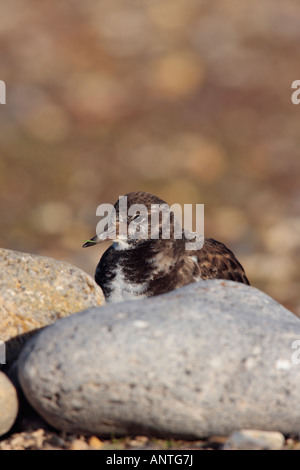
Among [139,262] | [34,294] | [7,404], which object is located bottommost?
[7,404]

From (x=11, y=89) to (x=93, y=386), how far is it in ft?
33.0

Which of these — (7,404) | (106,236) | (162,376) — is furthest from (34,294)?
(162,376)

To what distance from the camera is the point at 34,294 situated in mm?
4418

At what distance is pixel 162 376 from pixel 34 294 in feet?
3.57

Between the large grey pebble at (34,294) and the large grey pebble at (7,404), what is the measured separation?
0.40m

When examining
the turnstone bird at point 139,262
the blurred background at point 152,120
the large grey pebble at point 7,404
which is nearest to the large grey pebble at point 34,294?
the large grey pebble at point 7,404

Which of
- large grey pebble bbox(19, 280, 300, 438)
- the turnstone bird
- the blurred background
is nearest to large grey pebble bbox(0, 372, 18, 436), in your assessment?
large grey pebble bbox(19, 280, 300, 438)

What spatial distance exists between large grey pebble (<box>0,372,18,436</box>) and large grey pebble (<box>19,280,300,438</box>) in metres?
0.14

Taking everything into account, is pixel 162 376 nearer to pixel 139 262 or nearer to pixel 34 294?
pixel 34 294

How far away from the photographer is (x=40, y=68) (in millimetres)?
13375

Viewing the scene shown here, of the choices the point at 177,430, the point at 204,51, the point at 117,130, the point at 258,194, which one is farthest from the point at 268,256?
the point at 177,430

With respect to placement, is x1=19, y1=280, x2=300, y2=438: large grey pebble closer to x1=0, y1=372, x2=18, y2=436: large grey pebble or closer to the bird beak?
x1=0, y1=372, x2=18, y2=436: large grey pebble

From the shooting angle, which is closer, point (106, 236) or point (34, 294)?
point (34, 294)

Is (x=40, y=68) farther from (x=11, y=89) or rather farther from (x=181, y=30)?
(x=181, y=30)
